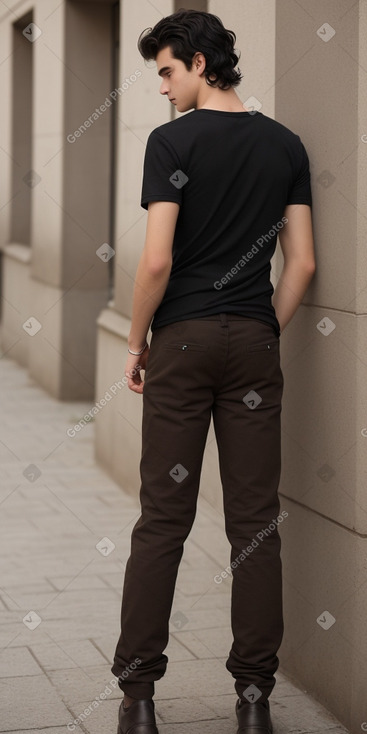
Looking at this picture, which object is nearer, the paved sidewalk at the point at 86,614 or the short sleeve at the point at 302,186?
the short sleeve at the point at 302,186

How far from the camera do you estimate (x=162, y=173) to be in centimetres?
330

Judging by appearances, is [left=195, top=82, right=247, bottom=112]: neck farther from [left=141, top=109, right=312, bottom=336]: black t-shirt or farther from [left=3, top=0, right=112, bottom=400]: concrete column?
[left=3, top=0, right=112, bottom=400]: concrete column

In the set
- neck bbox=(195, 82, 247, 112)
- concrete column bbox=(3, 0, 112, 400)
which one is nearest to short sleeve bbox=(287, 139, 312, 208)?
neck bbox=(195, 82, 247, 112)

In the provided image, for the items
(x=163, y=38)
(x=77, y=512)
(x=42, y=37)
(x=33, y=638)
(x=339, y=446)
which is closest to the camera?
(x=163, y=38)

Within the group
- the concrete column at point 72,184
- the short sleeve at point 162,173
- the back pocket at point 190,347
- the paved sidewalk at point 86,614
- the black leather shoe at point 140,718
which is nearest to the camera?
the short sleeve at point 162,173

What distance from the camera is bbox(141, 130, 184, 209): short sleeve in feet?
10.8

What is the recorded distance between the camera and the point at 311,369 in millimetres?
3857

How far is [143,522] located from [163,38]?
1.38 m

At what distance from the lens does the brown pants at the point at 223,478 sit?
3.44 meters

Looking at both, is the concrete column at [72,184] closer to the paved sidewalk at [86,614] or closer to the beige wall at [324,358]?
the paved sidewalk at [86,614]

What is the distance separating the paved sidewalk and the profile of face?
6.21ft

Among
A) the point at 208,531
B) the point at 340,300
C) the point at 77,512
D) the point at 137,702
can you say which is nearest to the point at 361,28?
the point at 340,300

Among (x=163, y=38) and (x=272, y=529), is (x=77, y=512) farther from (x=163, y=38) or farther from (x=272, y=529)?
(x=163, y=38)

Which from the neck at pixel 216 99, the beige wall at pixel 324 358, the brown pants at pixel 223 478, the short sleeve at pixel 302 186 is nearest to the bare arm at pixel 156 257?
the brown pants at pixel 223 478
